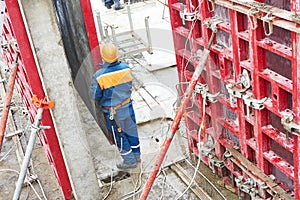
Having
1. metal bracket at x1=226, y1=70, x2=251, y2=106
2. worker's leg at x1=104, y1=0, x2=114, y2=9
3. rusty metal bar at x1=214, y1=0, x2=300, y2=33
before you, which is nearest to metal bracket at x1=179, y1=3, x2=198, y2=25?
rusty metal bar at x1=214, y1=0, x2=300, y2=33

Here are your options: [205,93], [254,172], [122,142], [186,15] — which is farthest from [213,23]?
[122,142]

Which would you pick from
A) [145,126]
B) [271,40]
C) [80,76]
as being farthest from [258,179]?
[80,76]

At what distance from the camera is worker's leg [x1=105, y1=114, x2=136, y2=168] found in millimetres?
6195

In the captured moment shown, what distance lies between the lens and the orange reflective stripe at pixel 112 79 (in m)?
5.73

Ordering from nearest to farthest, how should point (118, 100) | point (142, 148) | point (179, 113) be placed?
point (179, 113) → point (118, 100) → point (142, 148)

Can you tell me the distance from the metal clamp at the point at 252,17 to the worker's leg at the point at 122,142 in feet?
8.70

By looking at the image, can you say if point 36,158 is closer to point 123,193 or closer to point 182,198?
point 123,193

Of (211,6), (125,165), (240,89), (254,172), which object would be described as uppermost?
(211,6)

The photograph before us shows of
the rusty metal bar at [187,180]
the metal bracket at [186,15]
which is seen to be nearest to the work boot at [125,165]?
the rusty metal bar at [187,180]

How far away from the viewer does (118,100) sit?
5.93m

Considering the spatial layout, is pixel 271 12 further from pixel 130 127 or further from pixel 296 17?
pixel 130 127

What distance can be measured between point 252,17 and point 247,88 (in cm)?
76

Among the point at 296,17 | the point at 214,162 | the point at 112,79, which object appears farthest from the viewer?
the point at 112,79

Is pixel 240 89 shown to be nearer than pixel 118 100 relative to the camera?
Yes
